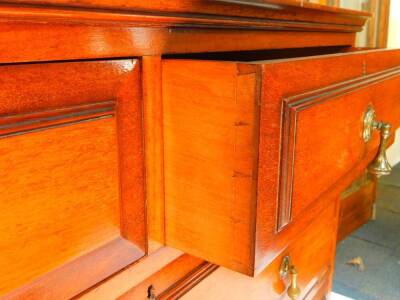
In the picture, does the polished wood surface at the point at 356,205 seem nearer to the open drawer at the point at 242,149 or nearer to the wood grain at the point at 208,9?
A: the wood grain at the point at 208,9

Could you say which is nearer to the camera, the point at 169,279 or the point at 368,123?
the point at 169,279

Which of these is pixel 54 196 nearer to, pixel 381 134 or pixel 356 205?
pixel 381 134

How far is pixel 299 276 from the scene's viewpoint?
2.63 feet

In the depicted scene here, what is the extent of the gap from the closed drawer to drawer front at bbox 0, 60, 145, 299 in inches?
7.2

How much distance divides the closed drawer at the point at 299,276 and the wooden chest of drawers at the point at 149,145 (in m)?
0.04

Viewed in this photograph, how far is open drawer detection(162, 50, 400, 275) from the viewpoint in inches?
14.6

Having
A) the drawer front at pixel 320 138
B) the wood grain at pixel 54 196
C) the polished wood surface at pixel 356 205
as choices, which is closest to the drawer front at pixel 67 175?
the wood grain at pixel 54 196

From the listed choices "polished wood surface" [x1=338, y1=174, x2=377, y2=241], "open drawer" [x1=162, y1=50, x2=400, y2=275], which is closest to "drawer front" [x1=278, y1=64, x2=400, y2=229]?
"open drawer" [x1=162, y1=50, x2=400, y2=275]

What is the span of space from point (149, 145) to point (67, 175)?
0.32ft

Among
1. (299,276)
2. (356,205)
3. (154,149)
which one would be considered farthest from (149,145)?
(356,205)

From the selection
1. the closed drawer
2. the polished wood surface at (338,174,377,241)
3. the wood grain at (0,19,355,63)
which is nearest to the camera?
the wood grain at (0,19,355,63)

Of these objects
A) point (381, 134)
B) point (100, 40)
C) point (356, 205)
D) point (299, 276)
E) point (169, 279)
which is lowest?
point (356, 205)

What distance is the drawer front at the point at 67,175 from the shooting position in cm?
31

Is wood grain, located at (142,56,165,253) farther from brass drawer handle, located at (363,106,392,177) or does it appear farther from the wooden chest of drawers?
brass drawer handle, located at (363,106,392,177)
